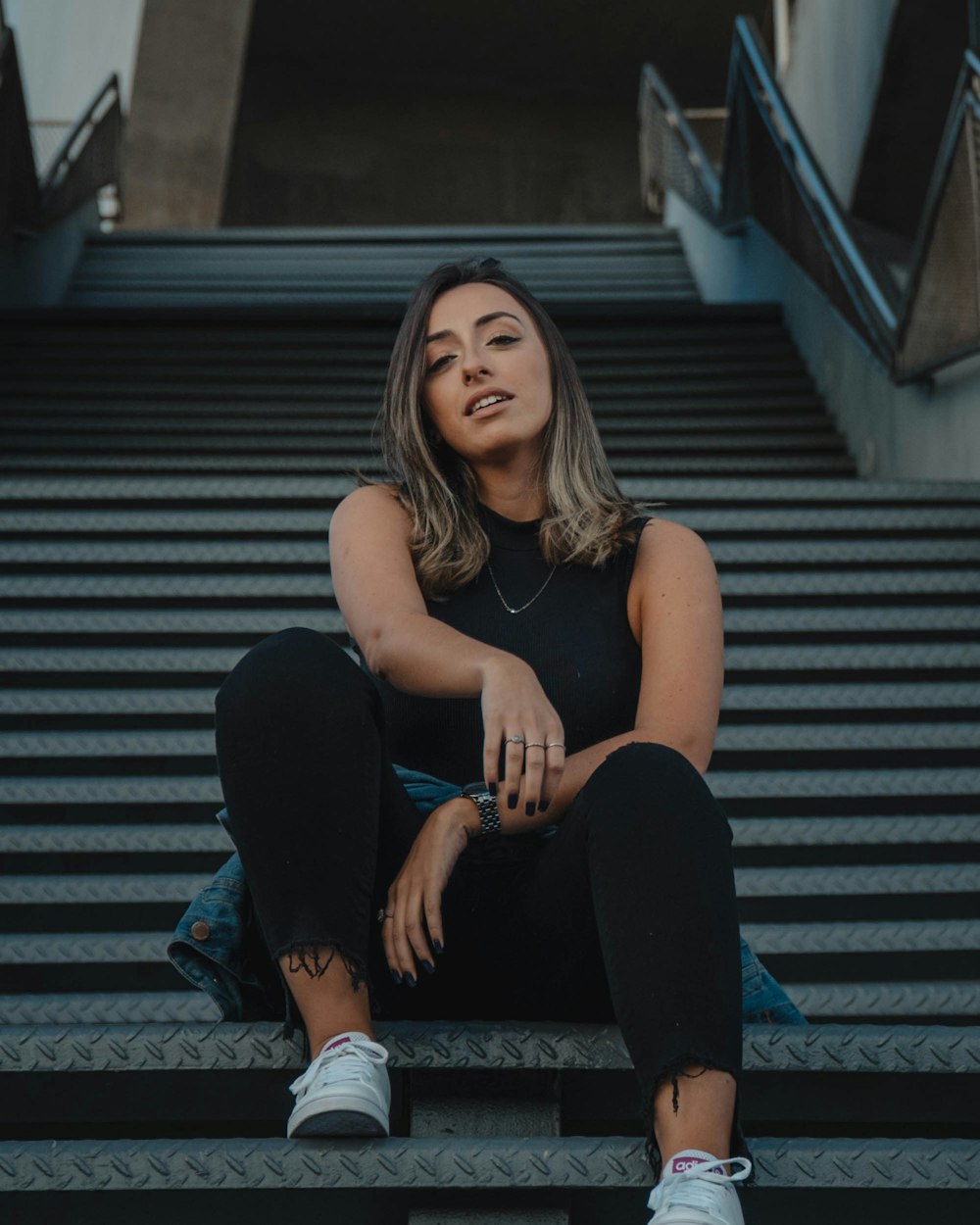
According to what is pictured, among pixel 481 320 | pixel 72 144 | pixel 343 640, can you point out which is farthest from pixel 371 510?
pixel 72 144

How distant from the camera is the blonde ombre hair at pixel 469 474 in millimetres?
1839

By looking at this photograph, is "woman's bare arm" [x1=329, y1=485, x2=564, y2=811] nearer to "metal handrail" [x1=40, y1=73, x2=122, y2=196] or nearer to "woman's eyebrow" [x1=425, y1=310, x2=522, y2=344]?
"woman's eyebrow" [x1=425, y1=310, x2=522, y2=344]

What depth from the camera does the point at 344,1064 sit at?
4.65 ft

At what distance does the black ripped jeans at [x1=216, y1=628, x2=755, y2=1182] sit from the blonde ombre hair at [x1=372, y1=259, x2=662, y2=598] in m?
0.34

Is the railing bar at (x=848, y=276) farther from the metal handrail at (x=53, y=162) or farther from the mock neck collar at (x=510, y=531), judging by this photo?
the metal handrail at (x=53, y=162)

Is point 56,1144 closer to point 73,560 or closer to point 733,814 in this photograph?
point 733,814

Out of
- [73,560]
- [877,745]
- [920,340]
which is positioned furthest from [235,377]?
[877,745]

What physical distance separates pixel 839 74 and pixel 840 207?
393cm

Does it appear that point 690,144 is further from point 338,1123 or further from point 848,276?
point 338,1123

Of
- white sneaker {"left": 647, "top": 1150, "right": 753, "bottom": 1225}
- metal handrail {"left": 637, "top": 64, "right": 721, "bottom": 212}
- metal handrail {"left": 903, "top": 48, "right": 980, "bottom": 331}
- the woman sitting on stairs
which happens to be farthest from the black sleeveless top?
metal handrail {"left": 637, "top": 64, "right": 721, "bottom": 212}

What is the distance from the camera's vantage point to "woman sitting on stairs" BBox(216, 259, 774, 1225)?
4.50 feet

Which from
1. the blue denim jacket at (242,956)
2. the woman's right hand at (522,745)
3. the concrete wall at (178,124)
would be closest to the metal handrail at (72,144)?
the concrete wall at (178,124)

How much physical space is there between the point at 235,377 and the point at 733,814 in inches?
136

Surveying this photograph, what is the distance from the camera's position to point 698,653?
5.64 feet
